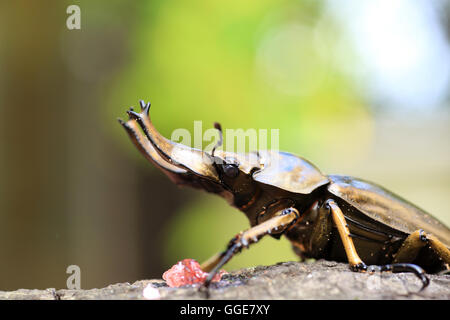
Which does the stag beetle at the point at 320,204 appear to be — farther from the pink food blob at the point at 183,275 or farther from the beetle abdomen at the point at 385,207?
the pink food blob at the point at 183,275

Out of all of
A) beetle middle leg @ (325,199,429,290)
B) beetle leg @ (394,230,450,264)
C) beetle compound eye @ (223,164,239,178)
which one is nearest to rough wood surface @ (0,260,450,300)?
beetle middle leg @ (325,199,429,290)

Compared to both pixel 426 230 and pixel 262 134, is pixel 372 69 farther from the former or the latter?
pixel 426 230

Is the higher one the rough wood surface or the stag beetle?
the stag beetle

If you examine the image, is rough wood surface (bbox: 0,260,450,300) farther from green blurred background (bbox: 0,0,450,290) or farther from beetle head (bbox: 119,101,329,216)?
green blurred background (bbox: 0,0,450,290)

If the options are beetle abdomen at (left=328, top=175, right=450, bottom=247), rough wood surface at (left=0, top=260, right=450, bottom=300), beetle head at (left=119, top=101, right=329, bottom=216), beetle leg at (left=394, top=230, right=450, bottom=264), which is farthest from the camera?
beetle abdomen at (left=328, top=175, right=450, bottom=247)

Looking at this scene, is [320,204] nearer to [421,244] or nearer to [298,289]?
[421,244]

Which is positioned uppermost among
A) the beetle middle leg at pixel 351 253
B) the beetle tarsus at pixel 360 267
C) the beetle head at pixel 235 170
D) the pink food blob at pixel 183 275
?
the beetle head at pixel 235 170

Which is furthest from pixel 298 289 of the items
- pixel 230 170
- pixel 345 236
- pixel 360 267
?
pixel 230 170

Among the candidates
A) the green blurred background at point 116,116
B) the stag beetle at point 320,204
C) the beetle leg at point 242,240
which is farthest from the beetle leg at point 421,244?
the green blurred background at point 116,116
